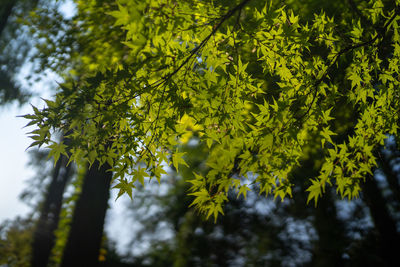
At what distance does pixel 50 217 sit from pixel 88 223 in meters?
9.20

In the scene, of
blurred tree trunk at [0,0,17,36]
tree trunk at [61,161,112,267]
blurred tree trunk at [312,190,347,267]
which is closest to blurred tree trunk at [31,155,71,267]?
blurred tree trunk at [0,0,17,36]

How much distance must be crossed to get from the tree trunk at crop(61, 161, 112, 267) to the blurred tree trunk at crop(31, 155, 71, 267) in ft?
22.8

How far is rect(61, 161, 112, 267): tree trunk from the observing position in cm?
369

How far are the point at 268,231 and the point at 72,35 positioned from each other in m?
7.37

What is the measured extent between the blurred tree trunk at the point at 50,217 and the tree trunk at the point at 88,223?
22.8 ft

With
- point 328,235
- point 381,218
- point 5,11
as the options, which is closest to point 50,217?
point 5,11

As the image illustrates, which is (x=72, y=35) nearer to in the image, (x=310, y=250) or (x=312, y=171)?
(x=312, y=171)

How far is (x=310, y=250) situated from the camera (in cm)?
775

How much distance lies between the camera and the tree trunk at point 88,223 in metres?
3.69

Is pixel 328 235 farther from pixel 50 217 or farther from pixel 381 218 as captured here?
pixel 50 217

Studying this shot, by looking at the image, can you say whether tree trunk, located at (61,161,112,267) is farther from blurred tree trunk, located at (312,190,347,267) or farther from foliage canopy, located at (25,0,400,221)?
blurred tree trunk, located at (312,190,347,267)

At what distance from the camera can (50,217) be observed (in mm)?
11391

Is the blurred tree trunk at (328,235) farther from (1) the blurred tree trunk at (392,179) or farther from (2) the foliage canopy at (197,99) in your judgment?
(2) the foliage canopy at (197,99)

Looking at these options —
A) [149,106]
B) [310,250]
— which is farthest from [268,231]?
[149,106]
